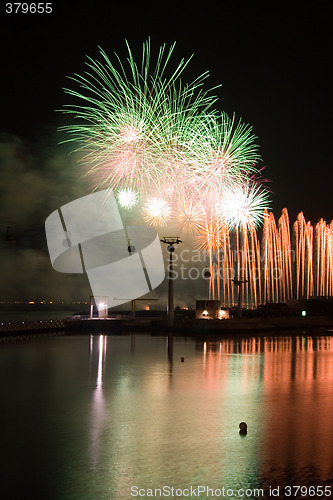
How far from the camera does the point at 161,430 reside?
1334 centimetres

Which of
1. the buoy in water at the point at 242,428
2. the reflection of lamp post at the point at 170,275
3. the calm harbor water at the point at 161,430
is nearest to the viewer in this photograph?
the calm harbor water at the point at 161,430

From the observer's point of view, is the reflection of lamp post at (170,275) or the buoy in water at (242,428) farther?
the reflection of lamp post at (170,275)

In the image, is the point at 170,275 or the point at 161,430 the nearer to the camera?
the point at 161,430

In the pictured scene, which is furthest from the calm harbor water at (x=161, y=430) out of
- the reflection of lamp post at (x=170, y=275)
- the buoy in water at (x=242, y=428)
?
the reflection of lamp post at (x=170, y=275)

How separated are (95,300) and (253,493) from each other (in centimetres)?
5401

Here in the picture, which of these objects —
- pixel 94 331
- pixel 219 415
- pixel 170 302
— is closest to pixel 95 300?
pixel 94 331

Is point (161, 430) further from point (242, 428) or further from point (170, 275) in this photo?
point (170, 275)

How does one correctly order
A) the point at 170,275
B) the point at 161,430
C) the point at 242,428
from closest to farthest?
1. the point at 242,428
2. the point at 161,430
3. the point at 170,275

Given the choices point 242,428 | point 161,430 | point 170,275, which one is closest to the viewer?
point 242,428

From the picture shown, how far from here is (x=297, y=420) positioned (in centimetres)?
1452

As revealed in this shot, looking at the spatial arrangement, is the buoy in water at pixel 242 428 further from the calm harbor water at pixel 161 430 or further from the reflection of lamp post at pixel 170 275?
the reflection of lamp post at pixel 170 275

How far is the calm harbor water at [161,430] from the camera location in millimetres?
9609

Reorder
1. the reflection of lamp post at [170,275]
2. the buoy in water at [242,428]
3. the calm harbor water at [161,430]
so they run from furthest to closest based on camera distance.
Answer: the reflection of lamp post at [170,275] < the buoy in water at [242,428] < the calm harbor water at [161,430]

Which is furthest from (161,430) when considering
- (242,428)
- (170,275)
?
(170,275)
